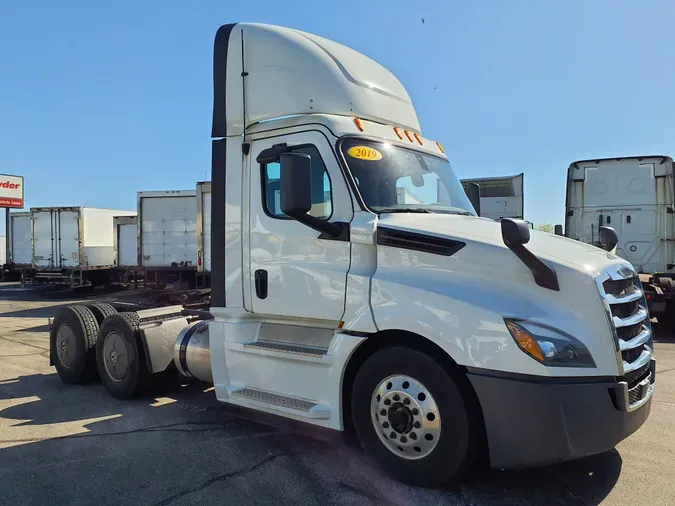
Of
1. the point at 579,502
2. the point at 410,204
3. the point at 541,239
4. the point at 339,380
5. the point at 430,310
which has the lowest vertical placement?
the point at 579,502

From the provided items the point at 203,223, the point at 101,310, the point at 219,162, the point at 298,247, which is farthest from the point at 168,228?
the point at 298,247

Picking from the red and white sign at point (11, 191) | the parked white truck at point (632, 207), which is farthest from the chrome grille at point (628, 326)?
the red and white sign at point (11, 191)

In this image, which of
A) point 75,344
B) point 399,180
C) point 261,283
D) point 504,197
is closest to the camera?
point 399,180

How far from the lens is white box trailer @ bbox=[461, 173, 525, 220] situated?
14.5 m

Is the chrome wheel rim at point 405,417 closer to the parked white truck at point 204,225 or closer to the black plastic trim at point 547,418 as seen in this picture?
the black plastic trim at point 547,418

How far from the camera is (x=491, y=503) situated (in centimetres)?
346

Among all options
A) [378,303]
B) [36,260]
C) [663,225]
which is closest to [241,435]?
[378,303]

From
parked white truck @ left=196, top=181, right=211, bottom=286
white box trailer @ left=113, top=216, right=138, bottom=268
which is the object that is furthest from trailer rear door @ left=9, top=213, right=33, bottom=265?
parked white truck @ left=196, top=181, right=211, bottom=286

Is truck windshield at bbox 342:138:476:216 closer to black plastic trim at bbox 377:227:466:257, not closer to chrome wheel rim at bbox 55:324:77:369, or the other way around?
black plastic trim at bbox 377:227:466:257

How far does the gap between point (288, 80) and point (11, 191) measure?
3707 centimetres

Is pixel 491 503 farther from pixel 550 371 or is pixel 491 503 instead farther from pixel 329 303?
pixel 329 303

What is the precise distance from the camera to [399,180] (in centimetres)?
432

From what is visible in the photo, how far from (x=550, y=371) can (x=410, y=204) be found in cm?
168

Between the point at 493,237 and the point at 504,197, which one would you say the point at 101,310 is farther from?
the point at 504,197
